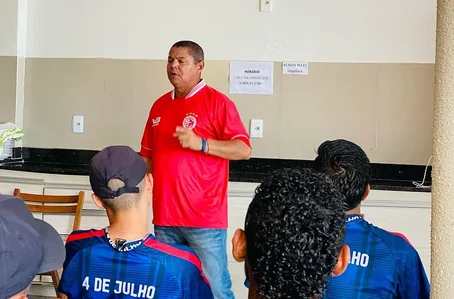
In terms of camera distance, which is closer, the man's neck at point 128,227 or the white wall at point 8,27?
the man's neck at point 128,227

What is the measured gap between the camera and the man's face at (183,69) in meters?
2.25

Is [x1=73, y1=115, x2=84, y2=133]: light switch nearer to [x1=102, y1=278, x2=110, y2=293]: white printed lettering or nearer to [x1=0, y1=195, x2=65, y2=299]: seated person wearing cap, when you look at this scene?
[x1=102, y1=278, x2=110, y2=293]: white printed lettering

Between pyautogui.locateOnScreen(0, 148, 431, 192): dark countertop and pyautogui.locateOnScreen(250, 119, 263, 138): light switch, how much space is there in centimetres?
14

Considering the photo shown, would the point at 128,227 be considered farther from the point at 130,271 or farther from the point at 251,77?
the point at 251,77

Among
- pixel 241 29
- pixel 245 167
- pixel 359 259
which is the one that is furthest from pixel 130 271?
pixel 241 29

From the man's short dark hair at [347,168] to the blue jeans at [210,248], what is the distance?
2.74ft

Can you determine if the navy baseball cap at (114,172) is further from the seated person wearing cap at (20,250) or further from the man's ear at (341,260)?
the man's ear at (341,260)

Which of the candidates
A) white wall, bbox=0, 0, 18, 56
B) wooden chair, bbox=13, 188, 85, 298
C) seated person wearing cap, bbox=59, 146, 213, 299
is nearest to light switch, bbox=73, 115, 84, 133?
white wall, bbox=0, 0, 18, 56

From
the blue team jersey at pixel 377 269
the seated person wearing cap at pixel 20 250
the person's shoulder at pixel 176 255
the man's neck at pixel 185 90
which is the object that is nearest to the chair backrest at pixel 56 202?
the man's neck at pixel 185 90

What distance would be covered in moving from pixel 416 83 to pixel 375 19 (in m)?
0.43

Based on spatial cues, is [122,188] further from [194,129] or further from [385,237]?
[194,129]

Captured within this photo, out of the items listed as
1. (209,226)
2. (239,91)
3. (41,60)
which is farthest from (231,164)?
(41,60)

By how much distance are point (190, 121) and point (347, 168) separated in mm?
979

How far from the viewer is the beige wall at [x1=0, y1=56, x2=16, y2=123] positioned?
352cm
